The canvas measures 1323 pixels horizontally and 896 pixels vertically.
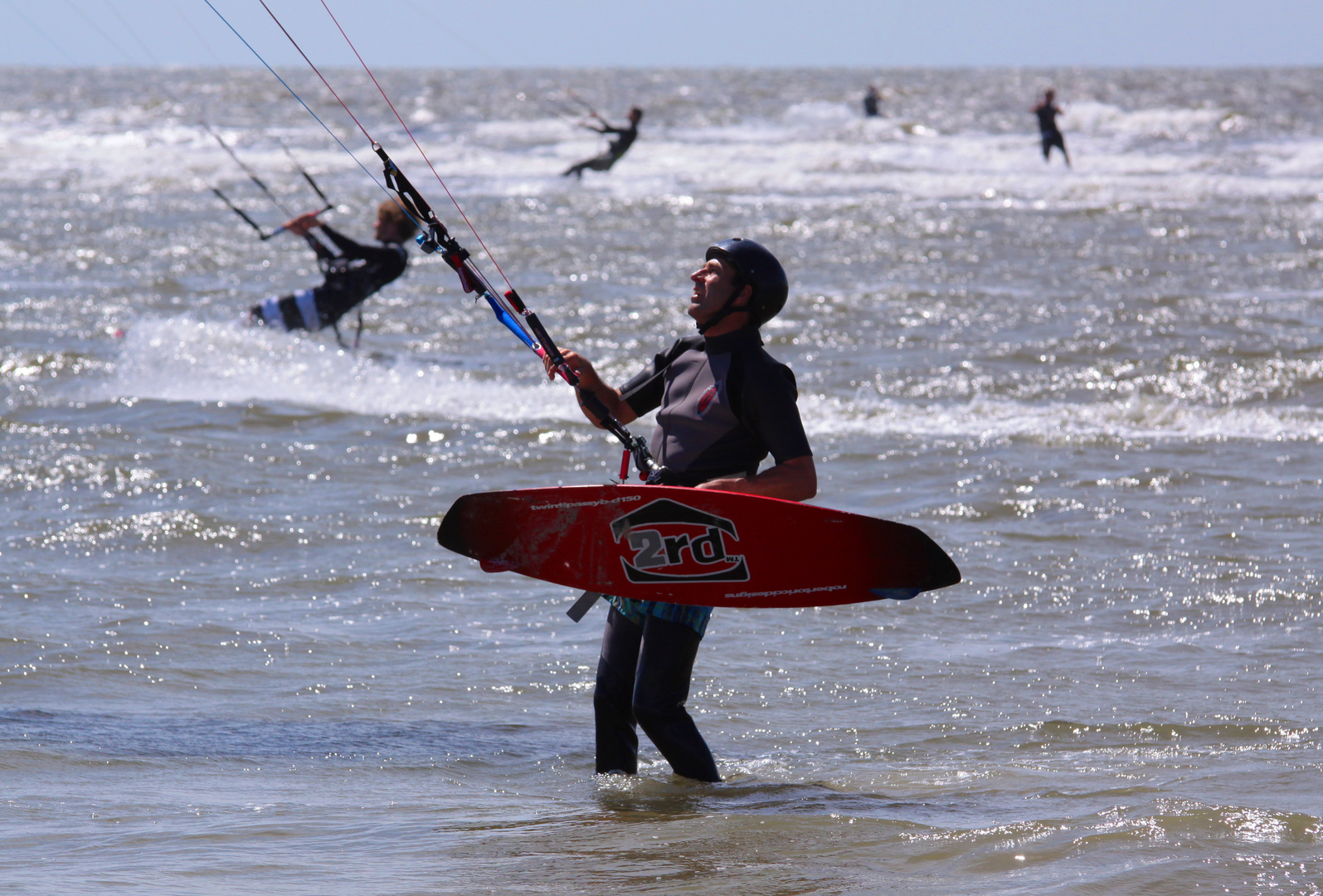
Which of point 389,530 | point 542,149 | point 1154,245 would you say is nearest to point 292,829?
point 389,530

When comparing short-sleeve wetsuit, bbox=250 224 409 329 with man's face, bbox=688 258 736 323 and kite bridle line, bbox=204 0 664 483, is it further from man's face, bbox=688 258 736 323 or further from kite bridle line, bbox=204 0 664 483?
man's face, bbox=688 258 736 323

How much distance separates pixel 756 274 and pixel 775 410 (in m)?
0.37

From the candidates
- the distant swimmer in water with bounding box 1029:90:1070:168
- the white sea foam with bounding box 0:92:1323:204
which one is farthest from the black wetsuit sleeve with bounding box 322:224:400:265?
the distant swimmer in water with bounding box 1029:90:1070:168

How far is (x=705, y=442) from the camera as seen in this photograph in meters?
3.64

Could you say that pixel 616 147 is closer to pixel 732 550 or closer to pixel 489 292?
pixel 489 292

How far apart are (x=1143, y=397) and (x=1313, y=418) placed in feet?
3.54

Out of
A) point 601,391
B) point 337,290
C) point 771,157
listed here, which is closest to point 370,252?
point 337,290

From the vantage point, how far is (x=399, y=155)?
38.2 m

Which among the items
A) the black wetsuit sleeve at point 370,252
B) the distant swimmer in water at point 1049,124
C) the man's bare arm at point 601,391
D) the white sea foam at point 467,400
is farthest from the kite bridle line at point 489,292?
the distant swimmer in water at point 1049,124

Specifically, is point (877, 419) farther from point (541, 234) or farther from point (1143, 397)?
point (541, 234)

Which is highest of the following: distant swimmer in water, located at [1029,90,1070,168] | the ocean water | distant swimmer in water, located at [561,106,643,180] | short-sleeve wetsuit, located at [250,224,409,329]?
distant swimmer in water, located at [1029,90,1070,168]

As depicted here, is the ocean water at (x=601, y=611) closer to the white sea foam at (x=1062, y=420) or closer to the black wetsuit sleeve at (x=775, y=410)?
the white sea foam at (x=1062, y=420)

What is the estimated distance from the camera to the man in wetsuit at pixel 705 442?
354 cm

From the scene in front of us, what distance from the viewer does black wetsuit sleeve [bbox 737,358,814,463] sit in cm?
351
